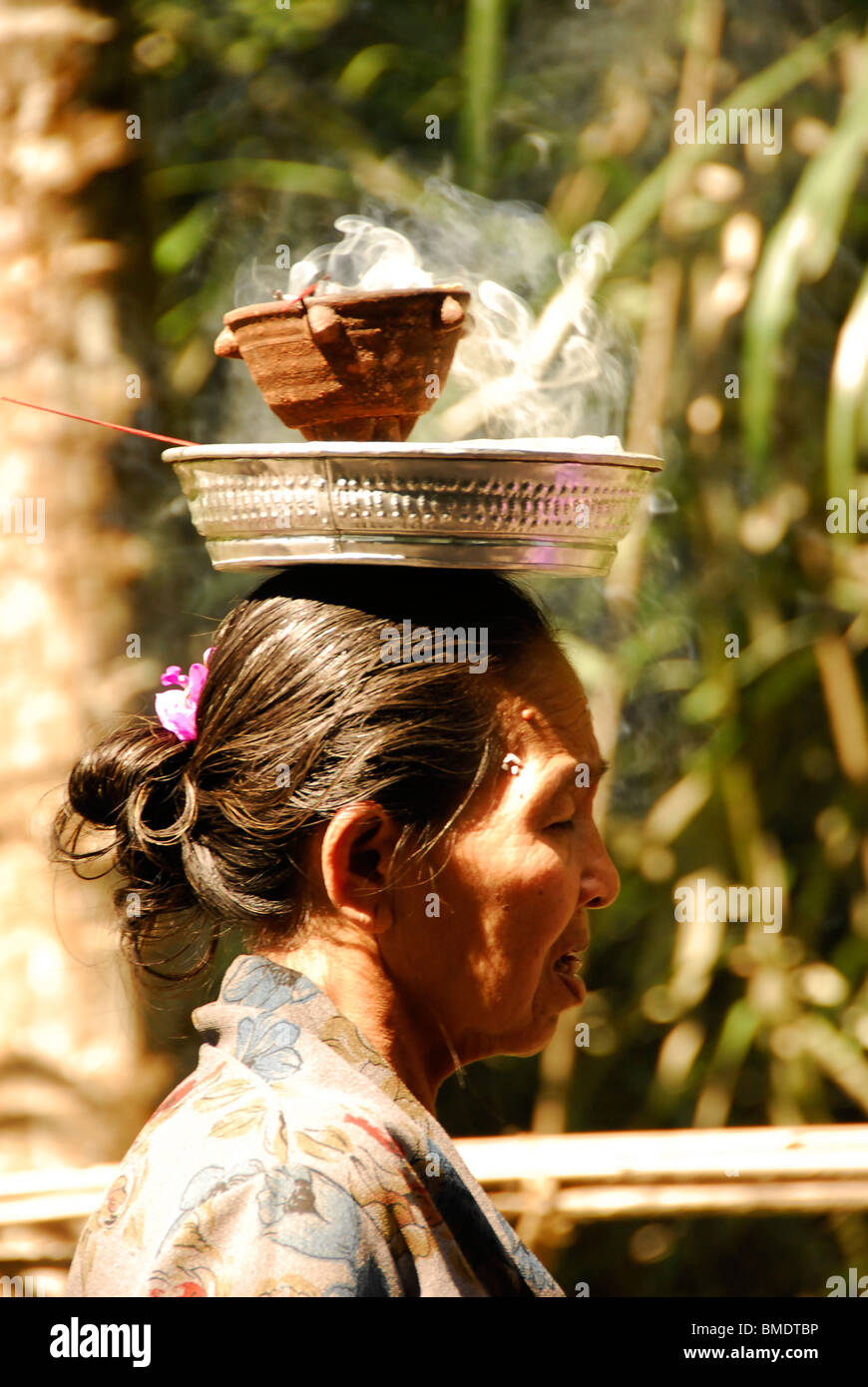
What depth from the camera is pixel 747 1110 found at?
2680mm

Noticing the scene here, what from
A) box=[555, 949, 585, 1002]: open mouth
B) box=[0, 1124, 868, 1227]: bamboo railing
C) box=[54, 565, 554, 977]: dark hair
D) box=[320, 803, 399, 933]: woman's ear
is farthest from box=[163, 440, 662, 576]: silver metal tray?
box=[0, 1124, 868, 1227]: bamboo railing

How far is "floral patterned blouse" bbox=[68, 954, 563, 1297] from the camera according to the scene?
0.80 m

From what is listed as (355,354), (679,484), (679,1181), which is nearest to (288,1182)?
(355,354)

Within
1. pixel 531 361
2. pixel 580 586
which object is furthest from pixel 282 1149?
pixel 580 586

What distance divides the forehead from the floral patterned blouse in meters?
0.26

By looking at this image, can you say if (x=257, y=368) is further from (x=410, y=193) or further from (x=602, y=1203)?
(x=410, y=193)

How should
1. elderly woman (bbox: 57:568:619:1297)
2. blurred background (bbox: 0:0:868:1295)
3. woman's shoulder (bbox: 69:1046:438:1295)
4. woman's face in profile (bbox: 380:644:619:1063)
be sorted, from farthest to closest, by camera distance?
blurred background (bbox: 0:0:868:1295) → woman's face in profile (bbox: 380:644:619:1063) → elderly woman (bbox: 57:568:619:1297) → woman's shoulder (bbox: 69:1046:438:1295)

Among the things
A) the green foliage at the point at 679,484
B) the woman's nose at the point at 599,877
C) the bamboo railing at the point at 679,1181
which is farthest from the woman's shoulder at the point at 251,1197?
the green foliage at the point at 679,484

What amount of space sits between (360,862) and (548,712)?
201 mm

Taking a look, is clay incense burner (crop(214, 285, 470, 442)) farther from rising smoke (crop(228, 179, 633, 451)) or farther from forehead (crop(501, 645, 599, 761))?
forehead (crop(501, 645, 599, 761))

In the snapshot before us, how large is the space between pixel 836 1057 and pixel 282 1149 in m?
1.95

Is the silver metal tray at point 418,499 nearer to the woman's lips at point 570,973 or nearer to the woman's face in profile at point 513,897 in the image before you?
the woman's face in profile at point 513,897

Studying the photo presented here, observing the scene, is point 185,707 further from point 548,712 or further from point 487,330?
point 487,330
